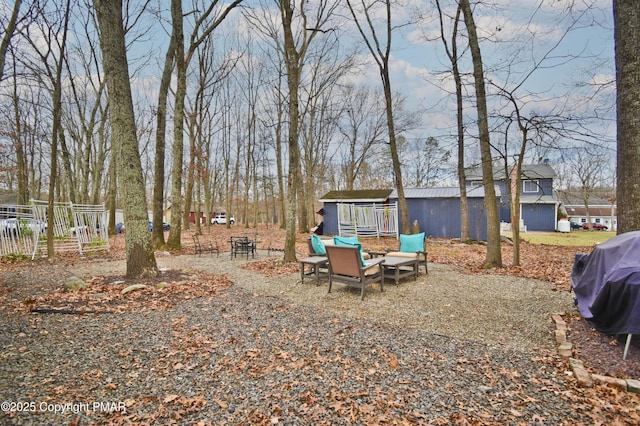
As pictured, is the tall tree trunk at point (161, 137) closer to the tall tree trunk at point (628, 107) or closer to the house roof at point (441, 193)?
the tall tree trunk at point (628, 107)

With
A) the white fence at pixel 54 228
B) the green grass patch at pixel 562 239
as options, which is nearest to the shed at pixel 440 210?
the green grass patch at pixel 562 239

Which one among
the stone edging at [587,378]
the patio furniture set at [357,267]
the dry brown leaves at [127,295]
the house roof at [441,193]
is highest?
the house roof at [441,193]

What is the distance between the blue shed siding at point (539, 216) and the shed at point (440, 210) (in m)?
9.87

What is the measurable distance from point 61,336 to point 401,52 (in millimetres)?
15452

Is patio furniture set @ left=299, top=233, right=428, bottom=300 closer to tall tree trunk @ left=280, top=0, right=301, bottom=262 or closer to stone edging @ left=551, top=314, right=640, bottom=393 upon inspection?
tall tree trunk @ left=280, top=0, right=301, bottom=262

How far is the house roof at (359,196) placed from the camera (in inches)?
828

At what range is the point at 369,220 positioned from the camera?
1900 centimetres

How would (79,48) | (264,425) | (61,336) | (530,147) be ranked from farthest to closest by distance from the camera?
(79,48) → (530,147) → (61,336) → (264,425)

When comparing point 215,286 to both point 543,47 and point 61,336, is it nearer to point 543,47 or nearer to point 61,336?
point 61,336

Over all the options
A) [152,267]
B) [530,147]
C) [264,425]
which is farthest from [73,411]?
[530,147]

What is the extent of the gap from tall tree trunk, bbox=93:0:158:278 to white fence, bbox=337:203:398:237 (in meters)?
12.9

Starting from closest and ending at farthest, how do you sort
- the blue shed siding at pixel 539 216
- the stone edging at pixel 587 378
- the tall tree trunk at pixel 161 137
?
the stone edging at pixel 587 378 < the tall tree trunk at pixel 161 137 < the blue shed siding at pixel 539 216

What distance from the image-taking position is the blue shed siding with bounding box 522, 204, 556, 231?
2600 centimetres

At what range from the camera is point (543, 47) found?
683 cm
